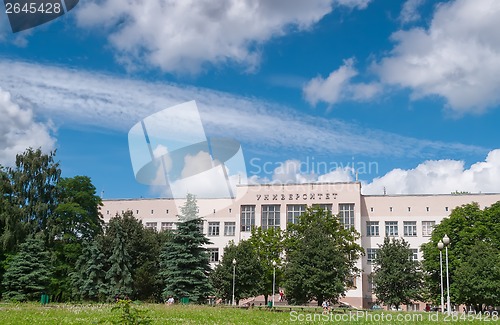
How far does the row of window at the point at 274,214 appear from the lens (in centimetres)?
6638

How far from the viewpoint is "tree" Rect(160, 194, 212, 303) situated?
128ft

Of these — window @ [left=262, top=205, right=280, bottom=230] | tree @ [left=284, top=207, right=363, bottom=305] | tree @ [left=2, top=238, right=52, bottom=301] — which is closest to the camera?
tree @ [left=2, top=238, right=52, bottom=301]

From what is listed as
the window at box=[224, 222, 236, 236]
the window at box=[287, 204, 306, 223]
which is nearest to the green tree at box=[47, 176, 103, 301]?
the window at box=[224, 222, 236, 236]

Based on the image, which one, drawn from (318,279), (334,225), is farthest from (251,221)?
(318,279)

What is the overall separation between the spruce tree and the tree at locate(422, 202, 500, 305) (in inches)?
1004

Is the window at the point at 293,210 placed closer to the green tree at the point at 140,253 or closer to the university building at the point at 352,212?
the university building at the point at 352,212

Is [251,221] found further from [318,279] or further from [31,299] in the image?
[31,299]

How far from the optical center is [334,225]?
50.5 metres

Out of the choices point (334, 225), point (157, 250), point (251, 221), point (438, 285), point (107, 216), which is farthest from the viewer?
point (107, 216)

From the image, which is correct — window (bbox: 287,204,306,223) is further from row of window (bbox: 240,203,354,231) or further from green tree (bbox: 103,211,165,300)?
green tree (bbox: 103,211,165,300)

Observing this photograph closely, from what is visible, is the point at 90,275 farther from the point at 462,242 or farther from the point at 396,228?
the point at 396,228

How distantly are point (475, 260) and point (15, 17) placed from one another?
1526 inches

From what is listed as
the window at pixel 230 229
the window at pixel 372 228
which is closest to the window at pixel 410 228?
the window at pixel 372 228

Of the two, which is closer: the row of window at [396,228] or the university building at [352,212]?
the university building at [352,212]
